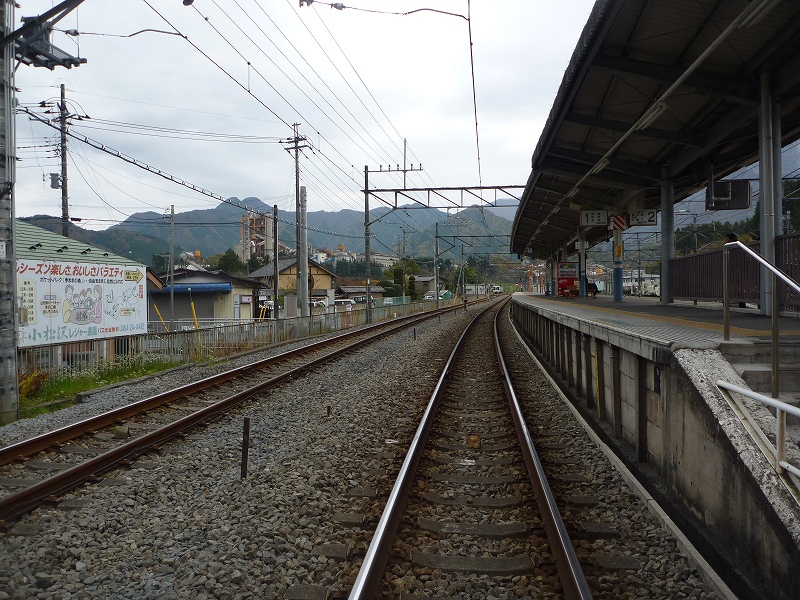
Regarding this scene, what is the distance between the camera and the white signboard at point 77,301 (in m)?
13.0

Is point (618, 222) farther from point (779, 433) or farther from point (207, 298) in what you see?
point (207, 298)

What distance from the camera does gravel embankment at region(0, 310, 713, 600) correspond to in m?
3.84

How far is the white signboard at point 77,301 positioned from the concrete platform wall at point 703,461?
1207cm

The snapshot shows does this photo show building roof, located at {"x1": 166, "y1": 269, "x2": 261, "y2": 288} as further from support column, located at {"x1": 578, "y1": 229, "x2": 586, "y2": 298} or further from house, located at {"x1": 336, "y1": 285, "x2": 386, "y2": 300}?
house, located at {"x1": 336, "y1": 285, "x2": 386, "y2": 300}

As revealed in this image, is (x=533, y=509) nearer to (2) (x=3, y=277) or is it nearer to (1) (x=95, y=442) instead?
(1) (x=95, y=442)

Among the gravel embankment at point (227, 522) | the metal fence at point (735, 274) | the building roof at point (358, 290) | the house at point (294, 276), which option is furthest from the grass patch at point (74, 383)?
the building roof at point (358, 290)

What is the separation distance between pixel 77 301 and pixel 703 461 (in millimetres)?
14332

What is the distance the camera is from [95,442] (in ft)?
23.7

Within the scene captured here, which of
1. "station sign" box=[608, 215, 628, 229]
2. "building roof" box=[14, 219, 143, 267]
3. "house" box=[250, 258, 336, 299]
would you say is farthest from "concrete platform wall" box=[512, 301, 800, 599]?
"house" box=[250, 258, 336, 299]

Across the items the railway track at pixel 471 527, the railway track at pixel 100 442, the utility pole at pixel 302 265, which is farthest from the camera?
the utility pole at pixel 302 265

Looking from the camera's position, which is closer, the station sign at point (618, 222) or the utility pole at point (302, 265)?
the station sign at point (618, 222)

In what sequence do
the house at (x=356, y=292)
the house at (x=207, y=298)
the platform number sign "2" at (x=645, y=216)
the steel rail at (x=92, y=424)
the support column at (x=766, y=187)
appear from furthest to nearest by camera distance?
the house at (x=356, y=292)
the house at (x=207, y=298)
the platform number sign "2" at (x=645, y=216)
the support column at (x=766, y=187)
the steel rail at (x=92, y=424)

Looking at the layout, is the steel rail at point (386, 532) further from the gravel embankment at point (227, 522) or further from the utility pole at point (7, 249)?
the utility pole at point (7, 249)

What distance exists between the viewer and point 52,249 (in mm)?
15391
